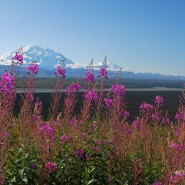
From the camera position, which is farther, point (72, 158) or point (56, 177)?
point (72, 158)

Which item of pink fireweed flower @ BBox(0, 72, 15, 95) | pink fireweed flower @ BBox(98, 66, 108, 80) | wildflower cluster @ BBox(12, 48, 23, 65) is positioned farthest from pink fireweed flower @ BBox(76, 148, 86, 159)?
pink fireweed flower @ BBox(98, 66, 108, 80)

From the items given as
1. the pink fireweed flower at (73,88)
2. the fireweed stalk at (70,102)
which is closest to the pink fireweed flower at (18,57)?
the fireweed stalk at (70,102)

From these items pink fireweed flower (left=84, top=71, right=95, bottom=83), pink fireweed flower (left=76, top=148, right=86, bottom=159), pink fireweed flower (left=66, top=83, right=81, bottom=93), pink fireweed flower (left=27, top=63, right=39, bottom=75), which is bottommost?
pink fireweed flower (left=76, top=148, right=86, bottom=159)

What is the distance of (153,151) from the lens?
20.4 ft

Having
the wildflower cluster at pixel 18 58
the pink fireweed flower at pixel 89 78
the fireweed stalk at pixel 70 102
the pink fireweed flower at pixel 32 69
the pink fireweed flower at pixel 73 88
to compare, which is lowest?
the fireweed stalk at pixel 70 102

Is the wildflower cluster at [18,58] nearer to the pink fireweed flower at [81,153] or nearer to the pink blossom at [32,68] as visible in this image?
the pink blossom at [32,68]

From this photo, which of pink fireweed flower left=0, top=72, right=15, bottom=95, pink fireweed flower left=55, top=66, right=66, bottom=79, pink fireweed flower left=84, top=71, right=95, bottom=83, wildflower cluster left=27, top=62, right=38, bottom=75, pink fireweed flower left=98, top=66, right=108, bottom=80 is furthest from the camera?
pink fireweed flower left=98, top=66, right=108, bottom=80

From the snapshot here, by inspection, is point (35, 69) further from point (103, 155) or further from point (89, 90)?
point (103, 155)

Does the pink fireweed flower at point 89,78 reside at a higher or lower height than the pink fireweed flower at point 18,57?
lower

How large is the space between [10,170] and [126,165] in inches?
64.0

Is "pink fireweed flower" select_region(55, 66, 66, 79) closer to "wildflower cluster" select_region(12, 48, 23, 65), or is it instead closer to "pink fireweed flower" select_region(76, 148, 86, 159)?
"wildflower cluster" select_region(12, 48, 23, 65)

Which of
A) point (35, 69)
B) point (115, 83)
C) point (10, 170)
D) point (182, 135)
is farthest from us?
point (115, 83)

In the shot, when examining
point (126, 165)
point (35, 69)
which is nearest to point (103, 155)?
point (126, 165)

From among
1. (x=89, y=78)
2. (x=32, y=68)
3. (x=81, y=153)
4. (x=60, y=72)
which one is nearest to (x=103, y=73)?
(x=89, y=78)
